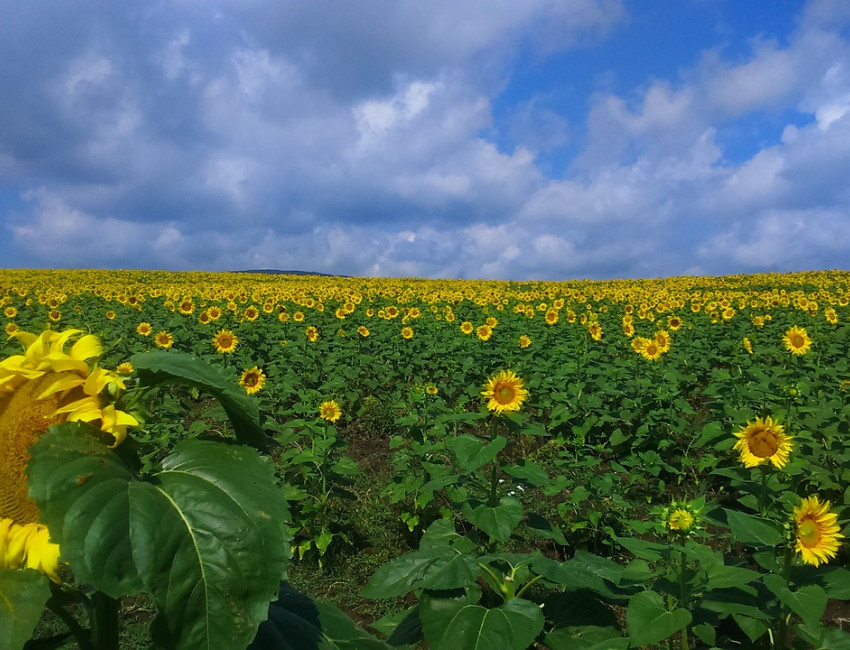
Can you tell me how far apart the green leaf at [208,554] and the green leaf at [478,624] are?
133 cm

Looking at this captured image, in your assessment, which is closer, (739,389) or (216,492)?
(216,492)

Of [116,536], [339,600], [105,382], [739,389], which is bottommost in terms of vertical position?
[339,600]

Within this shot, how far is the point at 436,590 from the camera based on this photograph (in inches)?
84.4

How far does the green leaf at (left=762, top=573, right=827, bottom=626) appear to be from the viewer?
1.91 m

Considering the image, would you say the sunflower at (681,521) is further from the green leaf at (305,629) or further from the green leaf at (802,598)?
the green leaf at (305,629)

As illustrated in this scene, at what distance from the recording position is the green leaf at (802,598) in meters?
1.91

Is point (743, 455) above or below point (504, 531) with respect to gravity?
above

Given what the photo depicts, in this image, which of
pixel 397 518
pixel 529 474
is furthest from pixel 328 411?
pixel 529 474

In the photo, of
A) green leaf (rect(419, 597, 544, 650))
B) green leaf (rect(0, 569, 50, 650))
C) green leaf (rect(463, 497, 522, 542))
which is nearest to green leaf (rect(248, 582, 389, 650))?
green leaf (rect(0, 569, 50, 650))

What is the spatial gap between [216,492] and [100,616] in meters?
0.29

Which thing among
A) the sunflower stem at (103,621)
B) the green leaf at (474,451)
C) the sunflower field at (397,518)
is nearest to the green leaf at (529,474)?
the sunflower field at (397,518)

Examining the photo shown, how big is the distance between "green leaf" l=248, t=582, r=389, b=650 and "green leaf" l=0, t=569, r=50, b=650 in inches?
13.0

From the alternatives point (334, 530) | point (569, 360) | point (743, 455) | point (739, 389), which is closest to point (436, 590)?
point (743, 455)

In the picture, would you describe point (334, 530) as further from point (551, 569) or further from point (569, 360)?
point (569, 360)
